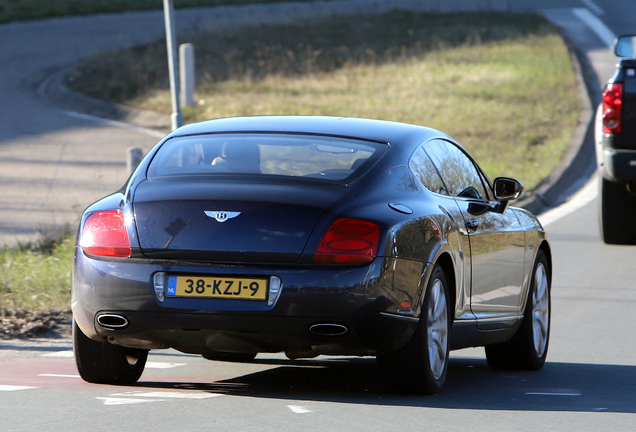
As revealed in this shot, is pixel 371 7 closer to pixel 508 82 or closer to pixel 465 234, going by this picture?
pixel 508 82

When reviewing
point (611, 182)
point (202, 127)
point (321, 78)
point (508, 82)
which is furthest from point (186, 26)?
point (202, 127)

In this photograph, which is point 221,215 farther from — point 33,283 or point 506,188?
point 33,283

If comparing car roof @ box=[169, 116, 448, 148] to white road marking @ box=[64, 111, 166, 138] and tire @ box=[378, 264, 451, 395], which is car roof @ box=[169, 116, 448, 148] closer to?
tire @ box=[378, 264, 451, 395]

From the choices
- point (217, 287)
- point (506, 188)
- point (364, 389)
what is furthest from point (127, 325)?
point (506, 188)

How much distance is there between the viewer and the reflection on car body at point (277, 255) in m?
5.41

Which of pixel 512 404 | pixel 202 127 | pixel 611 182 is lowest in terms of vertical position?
pixel 611 182

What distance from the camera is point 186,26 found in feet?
105

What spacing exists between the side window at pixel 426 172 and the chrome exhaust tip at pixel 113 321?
1.68 m

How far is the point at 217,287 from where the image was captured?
5426 mm

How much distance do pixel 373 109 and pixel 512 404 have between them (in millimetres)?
16141

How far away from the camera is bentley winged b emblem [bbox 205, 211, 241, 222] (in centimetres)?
548

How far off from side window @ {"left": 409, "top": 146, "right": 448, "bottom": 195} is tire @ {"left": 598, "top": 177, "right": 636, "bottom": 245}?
6297mm

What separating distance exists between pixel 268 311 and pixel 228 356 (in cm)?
104

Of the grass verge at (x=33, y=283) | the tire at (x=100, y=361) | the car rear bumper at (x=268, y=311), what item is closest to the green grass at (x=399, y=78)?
the grass verge at (x=33, y=283)
